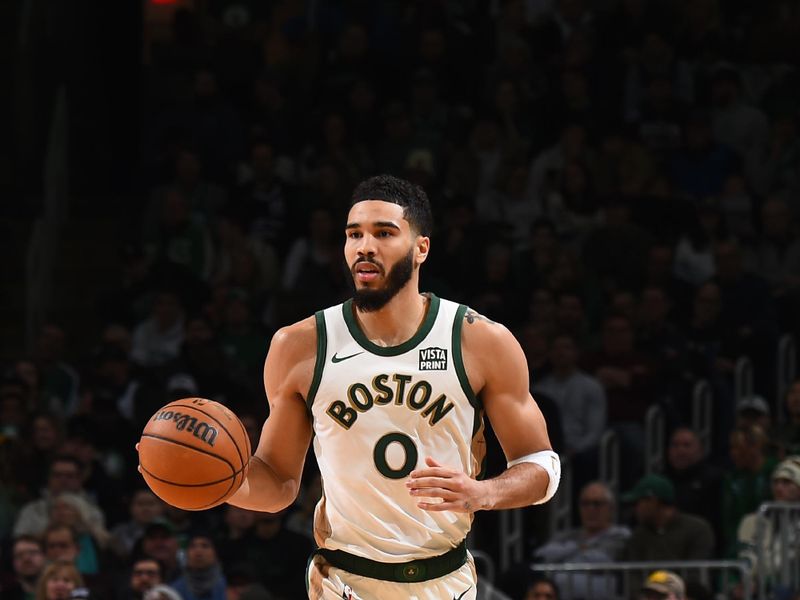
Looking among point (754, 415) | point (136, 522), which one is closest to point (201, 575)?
point (136, 522)

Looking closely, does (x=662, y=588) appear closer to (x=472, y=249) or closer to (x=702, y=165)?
(x=472, y=249)

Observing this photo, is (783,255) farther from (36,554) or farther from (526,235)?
(36,554)

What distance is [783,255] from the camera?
538 inches

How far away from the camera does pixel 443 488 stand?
5047mm

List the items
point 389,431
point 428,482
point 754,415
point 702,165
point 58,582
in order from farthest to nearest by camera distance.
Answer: point 702,165, point 754,415, point 58,582, point 389,431, point 428,482

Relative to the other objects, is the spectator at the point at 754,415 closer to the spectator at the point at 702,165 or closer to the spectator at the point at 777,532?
the spectator at the point at 777,532

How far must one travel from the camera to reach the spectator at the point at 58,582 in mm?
9976

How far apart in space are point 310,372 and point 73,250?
1029 centimetres

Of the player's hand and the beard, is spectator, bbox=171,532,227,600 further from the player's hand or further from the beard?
the player's hand

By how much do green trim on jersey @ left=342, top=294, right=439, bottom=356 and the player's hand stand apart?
1.92 feet

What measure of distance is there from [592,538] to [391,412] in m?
5.41

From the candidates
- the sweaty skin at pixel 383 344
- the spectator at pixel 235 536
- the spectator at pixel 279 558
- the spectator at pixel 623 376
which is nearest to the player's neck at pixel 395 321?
the sweaty skin at pixel 383 344

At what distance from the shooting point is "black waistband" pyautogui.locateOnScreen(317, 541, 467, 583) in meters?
5.58

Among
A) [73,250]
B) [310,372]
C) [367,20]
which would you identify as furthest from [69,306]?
[310,372]
